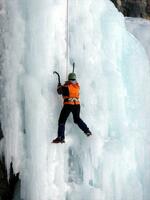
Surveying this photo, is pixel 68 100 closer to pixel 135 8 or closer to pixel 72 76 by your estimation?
pixel 72 76

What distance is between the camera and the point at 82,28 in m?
8.02

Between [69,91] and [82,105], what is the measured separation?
61 cm

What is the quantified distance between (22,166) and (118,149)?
1.57m

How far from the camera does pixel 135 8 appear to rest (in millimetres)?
12086

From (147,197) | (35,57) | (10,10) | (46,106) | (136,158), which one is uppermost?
(10,10)

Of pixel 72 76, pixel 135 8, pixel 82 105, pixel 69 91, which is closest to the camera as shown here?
pixel 69 91

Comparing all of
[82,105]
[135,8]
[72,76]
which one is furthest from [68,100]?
[135,8]

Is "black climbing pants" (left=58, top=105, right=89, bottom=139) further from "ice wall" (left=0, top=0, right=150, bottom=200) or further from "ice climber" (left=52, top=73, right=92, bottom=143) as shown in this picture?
"ice wall" (left=0, top=0, right=150, bottom=200)

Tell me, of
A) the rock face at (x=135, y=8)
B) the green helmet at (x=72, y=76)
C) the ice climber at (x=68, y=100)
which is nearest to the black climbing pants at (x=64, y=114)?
the ice climber at (x=68, y=100)

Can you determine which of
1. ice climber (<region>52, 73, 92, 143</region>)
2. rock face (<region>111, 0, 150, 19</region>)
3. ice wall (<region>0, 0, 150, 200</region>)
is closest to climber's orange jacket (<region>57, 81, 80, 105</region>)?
ice climber (<region>52, 73, 92, 143</region>)

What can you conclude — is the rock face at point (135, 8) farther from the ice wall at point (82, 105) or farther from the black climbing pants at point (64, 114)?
the black climbing pants at point (64, 114)

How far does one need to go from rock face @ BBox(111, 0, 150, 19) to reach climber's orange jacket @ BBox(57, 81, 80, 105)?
456cm

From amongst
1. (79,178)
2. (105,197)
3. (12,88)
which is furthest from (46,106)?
(105,197)

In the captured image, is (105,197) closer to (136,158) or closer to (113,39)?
(136,158)
